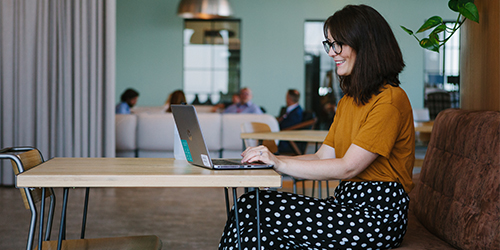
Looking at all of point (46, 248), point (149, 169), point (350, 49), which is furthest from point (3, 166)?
point (350, 49)

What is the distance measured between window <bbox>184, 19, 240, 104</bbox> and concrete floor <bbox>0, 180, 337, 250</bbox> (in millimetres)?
6598

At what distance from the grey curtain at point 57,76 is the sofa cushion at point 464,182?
11.2 ft

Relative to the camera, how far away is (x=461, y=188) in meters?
1.59

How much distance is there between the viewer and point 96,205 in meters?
3.76

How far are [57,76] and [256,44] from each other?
22.3ft

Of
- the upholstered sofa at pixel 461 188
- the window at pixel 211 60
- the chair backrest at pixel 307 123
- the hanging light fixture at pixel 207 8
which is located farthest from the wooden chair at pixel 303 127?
the window at pixel 211 60

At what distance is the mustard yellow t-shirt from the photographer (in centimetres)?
143

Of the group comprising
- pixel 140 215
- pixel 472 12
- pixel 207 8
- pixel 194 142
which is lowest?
pixel 140 215

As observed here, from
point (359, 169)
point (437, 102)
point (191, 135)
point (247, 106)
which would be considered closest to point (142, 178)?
point (191, 135)

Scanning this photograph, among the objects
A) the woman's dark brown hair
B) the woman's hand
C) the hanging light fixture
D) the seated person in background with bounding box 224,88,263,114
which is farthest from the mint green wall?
the woman's hand

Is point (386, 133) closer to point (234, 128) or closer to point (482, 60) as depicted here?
point (482, 60)

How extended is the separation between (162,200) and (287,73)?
24.0 feet

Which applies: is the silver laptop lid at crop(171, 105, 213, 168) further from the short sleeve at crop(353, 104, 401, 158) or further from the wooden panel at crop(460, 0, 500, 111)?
the wooden panel at crop(460, 0, 500, 111)

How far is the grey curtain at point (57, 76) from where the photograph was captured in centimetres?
440
